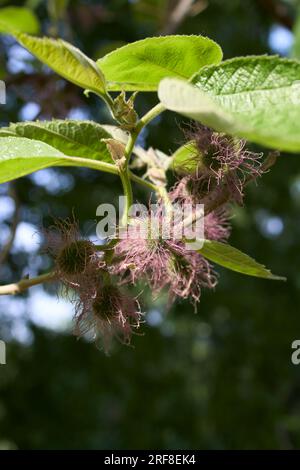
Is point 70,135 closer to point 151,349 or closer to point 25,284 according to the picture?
point 25,284

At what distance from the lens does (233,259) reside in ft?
3.06

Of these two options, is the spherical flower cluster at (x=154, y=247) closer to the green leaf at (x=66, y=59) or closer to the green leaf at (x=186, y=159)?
the green leaf at (x=186, y=159)

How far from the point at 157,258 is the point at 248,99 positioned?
38 centimetres

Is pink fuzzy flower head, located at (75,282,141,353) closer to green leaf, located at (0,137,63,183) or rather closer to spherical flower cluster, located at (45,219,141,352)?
spherical flower cluster, located at (45,219,141,352)

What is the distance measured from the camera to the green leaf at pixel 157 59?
885 millimetres

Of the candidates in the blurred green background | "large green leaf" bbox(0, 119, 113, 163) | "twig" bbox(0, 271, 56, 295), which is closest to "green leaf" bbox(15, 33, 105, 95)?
"large green leaf" bbox(0, 119, 113, 163)

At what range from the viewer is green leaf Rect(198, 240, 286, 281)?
0.92 metres

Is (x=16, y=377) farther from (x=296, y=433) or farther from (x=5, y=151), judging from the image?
(x=5, y=151)

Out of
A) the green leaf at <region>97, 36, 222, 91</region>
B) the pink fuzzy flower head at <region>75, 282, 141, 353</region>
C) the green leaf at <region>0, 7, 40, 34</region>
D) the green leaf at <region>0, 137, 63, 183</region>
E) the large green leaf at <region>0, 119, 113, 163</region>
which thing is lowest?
the pink fuzzy flower head at <region>75, 282, 141, 353</region>

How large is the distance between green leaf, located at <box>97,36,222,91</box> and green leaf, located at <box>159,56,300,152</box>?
3.6 inches

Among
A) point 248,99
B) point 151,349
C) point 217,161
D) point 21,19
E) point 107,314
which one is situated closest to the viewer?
point 248,99

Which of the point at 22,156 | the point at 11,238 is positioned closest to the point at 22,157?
the point at 22,156
